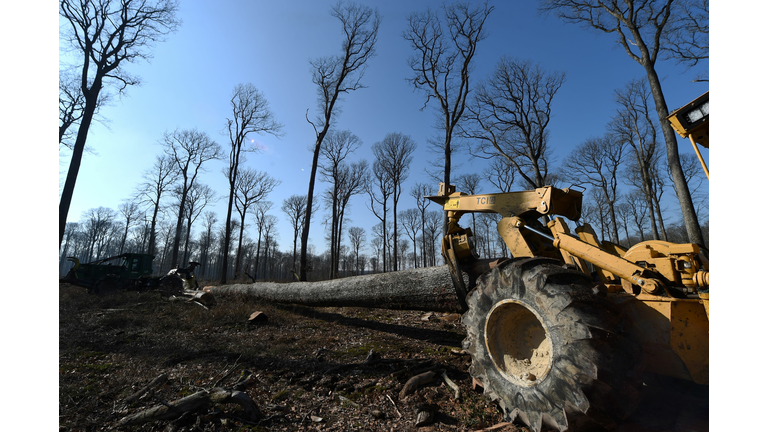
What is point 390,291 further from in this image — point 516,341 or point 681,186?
point 681,186

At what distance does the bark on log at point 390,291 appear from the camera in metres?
5.89

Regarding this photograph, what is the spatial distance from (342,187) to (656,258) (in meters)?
29.3

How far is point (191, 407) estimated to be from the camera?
10.9 feet

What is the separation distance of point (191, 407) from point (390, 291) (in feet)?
12.9

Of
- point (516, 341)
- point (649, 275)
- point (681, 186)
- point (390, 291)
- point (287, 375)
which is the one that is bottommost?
point (287, 375)

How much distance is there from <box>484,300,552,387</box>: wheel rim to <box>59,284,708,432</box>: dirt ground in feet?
1.59

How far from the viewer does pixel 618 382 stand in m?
2.46

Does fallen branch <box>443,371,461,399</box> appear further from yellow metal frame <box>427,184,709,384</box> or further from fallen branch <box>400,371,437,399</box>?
yellow metal frame <box>427,184,709,384</box>

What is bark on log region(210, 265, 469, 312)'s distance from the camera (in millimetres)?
5895

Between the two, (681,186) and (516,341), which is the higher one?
(681,186)

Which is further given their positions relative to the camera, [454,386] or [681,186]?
[681,186]

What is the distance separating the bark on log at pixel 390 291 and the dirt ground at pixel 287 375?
1.97ft

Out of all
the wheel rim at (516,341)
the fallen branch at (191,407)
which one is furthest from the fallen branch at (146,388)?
the wheel rim at (516,341)

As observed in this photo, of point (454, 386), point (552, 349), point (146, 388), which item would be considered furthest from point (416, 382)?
point (146, 388)
